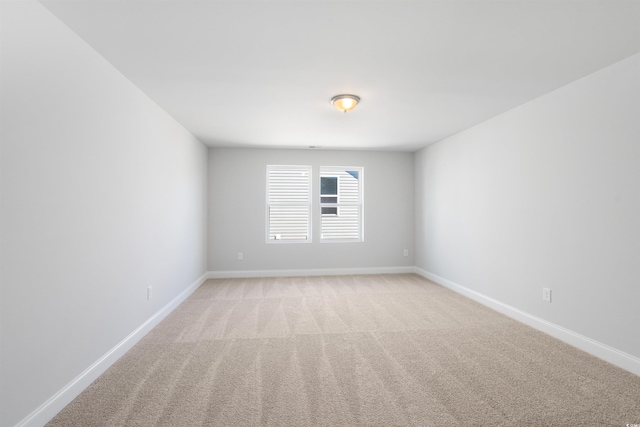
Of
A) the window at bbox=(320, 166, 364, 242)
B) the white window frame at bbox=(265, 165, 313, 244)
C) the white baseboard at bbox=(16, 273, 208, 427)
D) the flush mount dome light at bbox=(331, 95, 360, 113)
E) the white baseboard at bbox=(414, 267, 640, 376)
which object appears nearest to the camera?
the white baseboard at bbox=(16, 273, 208, 427)

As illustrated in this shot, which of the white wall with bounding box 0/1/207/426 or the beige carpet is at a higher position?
the white wall with bounding box 0/1/207/426

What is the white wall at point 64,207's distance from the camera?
1.50 meters

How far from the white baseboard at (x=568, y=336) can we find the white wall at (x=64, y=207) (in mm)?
3799

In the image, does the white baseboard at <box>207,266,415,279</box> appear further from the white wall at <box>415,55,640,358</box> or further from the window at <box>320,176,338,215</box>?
the white wall at <box>415,55,640,358</box>

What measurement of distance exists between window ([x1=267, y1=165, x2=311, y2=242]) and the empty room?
1.47 meters

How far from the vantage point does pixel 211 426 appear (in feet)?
5.44

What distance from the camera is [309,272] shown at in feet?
18.2

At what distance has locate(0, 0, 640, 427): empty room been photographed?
66.7 inches

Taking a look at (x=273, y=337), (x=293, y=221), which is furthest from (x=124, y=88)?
(x=293, y=221)

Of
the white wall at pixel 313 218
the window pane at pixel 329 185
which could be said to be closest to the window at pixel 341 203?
the window pane at pixel 329 185

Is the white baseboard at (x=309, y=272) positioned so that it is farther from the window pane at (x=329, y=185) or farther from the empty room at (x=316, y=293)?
the window pane at (x=329, y=185)

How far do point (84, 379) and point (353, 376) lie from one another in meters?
1.79

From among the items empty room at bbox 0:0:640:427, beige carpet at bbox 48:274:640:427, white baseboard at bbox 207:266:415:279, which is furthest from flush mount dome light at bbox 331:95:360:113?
white baseboard at bbox 207:266:415:279

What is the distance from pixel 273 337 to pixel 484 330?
80.8 inches
